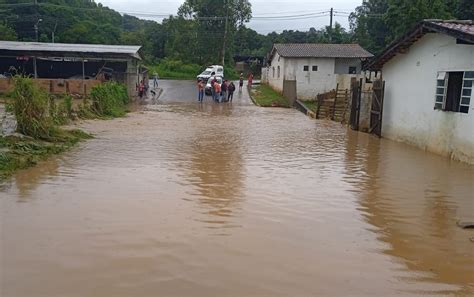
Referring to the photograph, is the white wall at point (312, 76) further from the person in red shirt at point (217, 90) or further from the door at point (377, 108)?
the door at point (377, 108)

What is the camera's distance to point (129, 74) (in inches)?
1303

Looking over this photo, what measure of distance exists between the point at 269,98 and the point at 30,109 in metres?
24.6

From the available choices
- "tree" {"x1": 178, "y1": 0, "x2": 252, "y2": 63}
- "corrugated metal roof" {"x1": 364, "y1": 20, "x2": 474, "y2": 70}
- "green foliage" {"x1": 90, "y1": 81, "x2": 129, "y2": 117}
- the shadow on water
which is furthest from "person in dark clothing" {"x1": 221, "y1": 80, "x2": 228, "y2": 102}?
"tree" {"x1": 178, "y1": 0, "x2": 252, "y2": 63}

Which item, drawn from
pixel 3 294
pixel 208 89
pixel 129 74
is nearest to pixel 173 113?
pixel 129 74

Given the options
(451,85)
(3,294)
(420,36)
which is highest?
(420,36)

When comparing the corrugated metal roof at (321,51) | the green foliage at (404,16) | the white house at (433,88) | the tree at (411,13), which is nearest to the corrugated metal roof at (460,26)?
the white house at (433,88)

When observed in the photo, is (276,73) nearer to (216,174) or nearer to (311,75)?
(311,75)

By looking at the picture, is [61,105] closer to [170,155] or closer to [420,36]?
[170,155]

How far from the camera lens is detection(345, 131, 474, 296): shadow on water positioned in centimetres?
508

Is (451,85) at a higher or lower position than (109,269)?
higher

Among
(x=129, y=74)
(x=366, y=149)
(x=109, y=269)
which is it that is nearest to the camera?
(x=109, y=269)

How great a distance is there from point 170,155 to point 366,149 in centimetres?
652

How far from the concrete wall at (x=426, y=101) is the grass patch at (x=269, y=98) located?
15527 millimetres

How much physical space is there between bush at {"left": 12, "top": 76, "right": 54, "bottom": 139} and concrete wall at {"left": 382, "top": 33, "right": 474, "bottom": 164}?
11302mm
